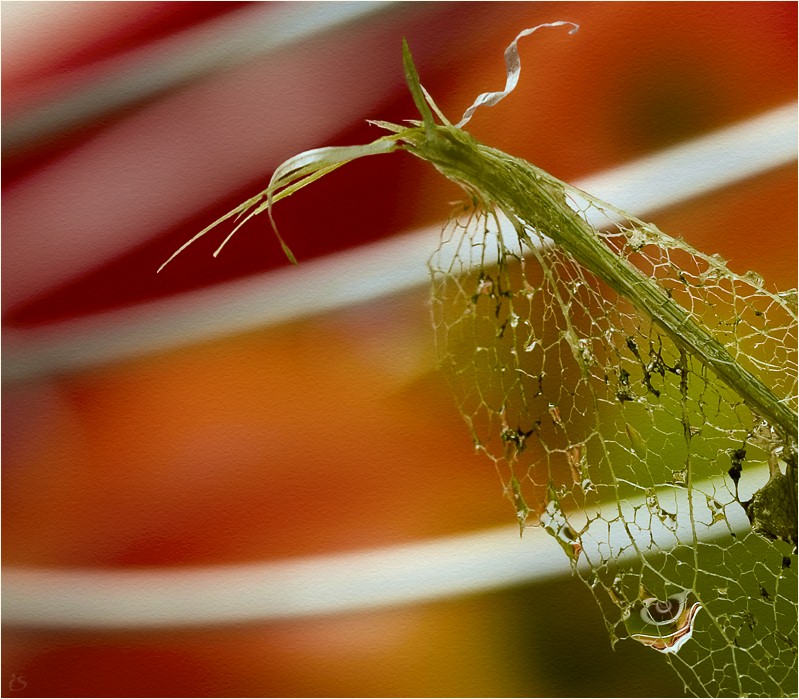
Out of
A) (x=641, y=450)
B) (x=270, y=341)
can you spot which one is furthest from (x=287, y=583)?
(x=641, y=450)

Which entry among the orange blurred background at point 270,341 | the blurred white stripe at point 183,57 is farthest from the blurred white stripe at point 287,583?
the blurred white stripe at point 183,57

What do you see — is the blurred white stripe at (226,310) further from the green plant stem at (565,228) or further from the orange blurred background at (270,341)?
the green plant stem at (565,228)

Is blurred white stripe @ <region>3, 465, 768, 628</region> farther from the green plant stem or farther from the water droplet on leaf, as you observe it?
the green plant stem

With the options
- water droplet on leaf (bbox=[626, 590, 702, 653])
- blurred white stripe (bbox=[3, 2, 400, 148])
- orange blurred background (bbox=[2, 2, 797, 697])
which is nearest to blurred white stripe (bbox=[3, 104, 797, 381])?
orange blurred background (bbox=[2, 2, 797, 697])

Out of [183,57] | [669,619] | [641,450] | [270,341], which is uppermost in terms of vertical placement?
[183,57]

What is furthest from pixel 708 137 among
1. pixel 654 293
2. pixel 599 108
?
pixel 654 293

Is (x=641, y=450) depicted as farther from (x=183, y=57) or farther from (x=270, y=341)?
(x=183, y=57)
